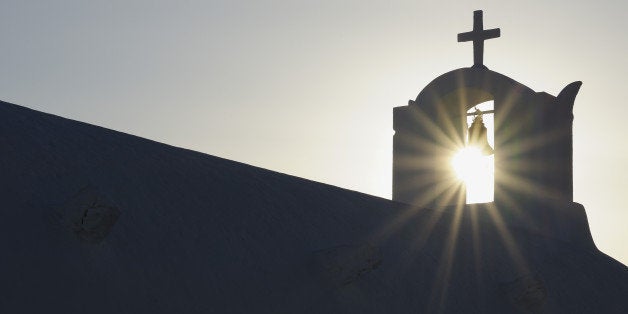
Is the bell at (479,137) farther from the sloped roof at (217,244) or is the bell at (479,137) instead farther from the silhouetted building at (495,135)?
the sloped roof at (217,244)

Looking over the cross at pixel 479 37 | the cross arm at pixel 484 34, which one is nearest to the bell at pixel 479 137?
the cross at pixel 479 37

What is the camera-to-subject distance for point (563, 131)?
13.8 metres

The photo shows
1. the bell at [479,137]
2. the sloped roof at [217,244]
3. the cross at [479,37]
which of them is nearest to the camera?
the sloped roof at [217,244]

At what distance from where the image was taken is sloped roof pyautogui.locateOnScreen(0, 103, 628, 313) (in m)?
7.04

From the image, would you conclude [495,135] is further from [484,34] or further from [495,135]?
[484,34]

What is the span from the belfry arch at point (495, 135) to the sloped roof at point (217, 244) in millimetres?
1243

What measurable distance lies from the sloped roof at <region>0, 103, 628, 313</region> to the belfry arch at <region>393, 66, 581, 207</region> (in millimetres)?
1243

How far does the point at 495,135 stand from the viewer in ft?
44.8

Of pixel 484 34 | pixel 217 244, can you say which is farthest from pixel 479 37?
pixel 217 244

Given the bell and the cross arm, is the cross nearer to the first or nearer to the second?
the cross arm

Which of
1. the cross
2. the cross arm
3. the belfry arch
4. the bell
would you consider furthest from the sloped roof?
the cross arm

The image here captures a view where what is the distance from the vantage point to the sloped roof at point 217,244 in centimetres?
704

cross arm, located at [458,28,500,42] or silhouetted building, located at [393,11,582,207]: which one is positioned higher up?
cross arm, located at [458,28,500,42]

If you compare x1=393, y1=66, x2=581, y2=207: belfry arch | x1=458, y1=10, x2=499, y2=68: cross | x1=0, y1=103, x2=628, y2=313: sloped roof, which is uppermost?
x1=458, y1=10, x2=499, y2=68: cross
